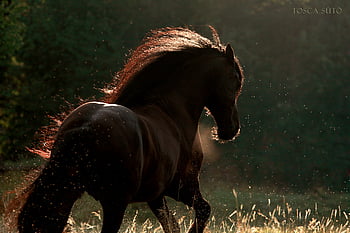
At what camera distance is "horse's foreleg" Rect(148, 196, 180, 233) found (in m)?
5.30

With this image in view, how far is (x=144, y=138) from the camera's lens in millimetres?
4094

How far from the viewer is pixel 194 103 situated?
530 cm

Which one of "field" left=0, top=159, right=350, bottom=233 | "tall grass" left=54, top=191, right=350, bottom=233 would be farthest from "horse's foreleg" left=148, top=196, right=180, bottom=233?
"field" left=0, top=159, right=350, bottom=233

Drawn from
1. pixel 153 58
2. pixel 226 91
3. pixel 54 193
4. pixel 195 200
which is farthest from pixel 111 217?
pixel 226 91

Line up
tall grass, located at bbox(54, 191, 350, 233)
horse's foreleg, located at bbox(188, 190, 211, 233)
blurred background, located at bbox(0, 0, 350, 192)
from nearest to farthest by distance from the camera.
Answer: horse's foreleg, located at bbox(188, 190, 211, 233)
tall grass, located at bbox(54, 191, 350, 233)
blurred background, located at bbox(0, 0, 350, 192)

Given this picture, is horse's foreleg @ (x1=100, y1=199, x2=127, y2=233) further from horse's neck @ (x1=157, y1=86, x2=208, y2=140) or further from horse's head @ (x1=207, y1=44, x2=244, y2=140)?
horse's head @ (x1=207, y1=44, x2=244, y2=140)

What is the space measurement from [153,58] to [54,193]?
175cm

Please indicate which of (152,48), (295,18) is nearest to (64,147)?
(152,48)

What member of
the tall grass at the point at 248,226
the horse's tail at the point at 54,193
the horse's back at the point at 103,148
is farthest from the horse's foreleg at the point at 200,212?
the horse's tail at the point at 54,193

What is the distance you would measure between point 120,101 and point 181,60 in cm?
77

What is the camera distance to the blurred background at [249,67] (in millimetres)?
16328

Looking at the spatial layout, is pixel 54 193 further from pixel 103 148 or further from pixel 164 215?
pixel 164 215

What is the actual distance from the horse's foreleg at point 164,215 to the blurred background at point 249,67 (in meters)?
11.0

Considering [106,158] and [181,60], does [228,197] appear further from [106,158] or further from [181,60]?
[106,158]
